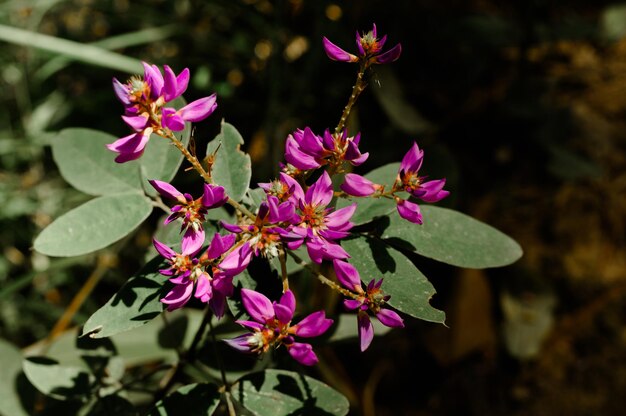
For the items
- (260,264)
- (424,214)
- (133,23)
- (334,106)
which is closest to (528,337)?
(334,106)

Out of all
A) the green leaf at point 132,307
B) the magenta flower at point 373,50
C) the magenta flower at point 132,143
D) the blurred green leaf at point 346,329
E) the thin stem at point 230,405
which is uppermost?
the magenta flower at point 373,50

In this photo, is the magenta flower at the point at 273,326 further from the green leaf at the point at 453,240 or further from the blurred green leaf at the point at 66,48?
the blurred green leaf at the point at 66,48

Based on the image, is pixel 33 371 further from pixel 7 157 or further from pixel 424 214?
pixel 7 157

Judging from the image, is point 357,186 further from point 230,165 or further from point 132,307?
point 132,307

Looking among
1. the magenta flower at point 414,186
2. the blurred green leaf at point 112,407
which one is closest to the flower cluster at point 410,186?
the magenta flower at point 414,186

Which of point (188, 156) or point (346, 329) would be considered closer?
point (188, 156)

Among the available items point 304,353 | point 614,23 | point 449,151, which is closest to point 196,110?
point 304,353

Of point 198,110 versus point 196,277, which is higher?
point 198,110
